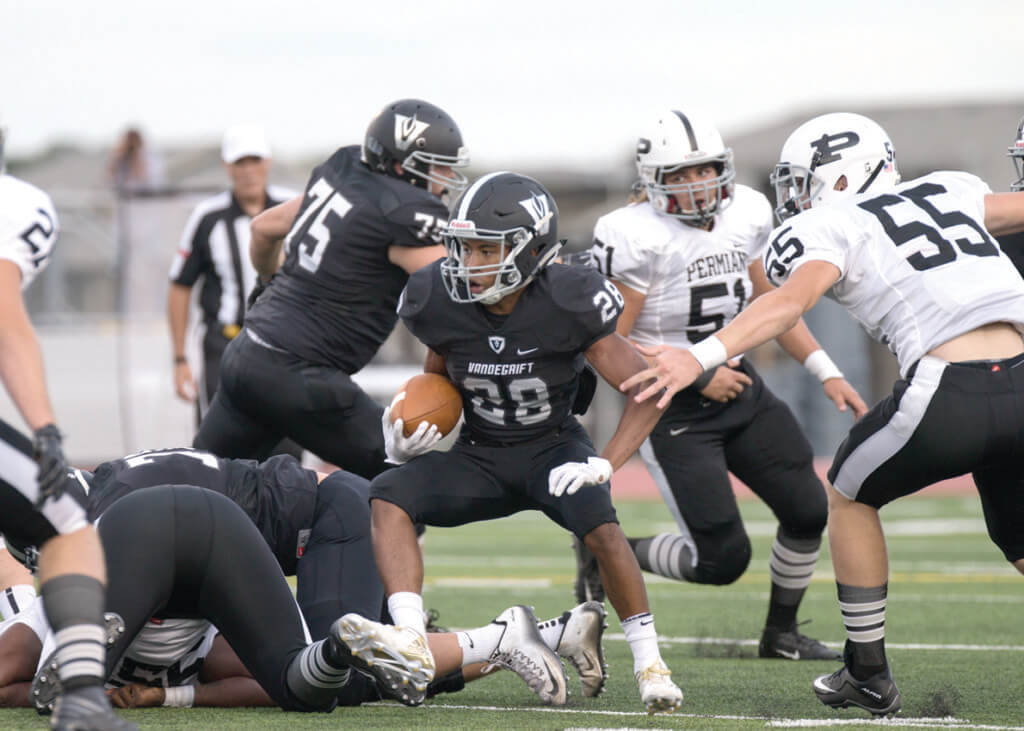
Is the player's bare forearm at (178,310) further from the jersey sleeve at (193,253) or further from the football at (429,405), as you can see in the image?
the football at (429,405)

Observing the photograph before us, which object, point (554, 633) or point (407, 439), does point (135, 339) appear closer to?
point (407, 439)

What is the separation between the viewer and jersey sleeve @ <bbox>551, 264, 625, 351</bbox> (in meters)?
3.80

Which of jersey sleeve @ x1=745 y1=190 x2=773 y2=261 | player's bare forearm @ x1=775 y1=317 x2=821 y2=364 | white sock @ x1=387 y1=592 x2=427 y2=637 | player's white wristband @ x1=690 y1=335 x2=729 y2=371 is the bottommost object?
white sock @ x1=387 y1=592 x2=427 y2=637

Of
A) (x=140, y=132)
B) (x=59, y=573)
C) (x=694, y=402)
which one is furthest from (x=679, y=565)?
(x=140, y=132)

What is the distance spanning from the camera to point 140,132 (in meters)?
11.5

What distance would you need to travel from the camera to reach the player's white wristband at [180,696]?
12.3ft

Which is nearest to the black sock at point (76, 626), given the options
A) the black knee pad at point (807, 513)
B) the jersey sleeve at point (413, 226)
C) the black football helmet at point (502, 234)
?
the black football helmet at point (502, 234)

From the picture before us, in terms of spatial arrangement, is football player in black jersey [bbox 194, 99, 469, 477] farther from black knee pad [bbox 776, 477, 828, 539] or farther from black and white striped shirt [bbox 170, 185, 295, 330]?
black and white striped shirt [bbox 170, 185, 295, 330]

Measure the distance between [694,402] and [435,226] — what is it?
1.06m

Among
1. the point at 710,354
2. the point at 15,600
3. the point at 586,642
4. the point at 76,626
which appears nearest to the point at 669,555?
the point at 586,642

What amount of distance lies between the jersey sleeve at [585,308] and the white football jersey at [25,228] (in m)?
1.33

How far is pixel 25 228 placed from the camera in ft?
9.87

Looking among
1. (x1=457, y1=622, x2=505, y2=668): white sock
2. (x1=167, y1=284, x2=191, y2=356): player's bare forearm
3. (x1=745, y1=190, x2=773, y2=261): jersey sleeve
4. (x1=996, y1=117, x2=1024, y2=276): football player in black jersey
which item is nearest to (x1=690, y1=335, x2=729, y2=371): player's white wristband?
(x1=457, y1=622, x2=505, y2=668): white sock

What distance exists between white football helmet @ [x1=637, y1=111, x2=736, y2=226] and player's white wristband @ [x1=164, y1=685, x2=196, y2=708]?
2.28m
